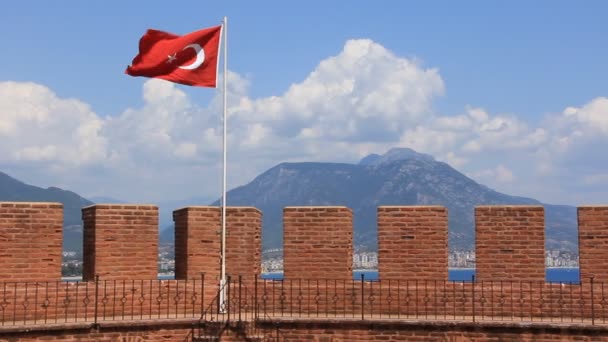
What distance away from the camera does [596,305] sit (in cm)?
1526

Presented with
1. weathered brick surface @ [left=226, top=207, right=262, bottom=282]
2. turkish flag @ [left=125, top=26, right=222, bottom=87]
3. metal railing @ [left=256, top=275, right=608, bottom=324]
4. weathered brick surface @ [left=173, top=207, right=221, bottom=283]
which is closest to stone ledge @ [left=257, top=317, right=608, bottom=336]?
metal railing @ [left=256, top=275, right=608, bottom=324]

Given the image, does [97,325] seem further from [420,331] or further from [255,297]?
[420,331]

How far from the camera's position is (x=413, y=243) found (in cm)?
1577

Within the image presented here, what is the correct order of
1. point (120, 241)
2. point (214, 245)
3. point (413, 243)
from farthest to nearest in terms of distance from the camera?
point (214, 245) < point (413, 243) < point (120, 241)

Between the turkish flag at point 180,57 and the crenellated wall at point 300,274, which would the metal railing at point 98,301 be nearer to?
the crenellated wall at point 300,274

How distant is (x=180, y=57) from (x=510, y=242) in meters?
6.73

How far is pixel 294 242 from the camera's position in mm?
16078

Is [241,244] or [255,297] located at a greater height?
[241,244]

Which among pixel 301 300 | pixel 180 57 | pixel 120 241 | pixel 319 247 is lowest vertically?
pixel 301 300

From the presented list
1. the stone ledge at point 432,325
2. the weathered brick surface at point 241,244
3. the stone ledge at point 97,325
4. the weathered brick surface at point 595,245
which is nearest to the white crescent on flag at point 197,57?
the weathered brick surface at point 241,244

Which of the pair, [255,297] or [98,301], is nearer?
[98,301]

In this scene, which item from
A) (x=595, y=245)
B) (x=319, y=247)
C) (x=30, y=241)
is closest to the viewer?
(x=30, y=241)

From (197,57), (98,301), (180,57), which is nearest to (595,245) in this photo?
(197,57)

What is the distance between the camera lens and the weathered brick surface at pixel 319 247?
632 inches
